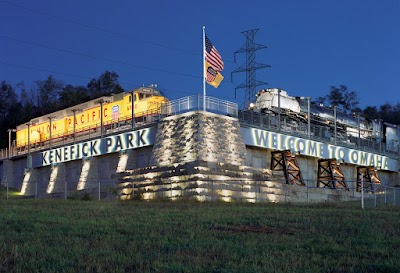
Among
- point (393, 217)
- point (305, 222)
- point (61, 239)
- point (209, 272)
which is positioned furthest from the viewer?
point (393, 217)

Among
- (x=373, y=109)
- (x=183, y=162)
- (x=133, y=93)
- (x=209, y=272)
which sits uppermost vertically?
(x=373, y=109)

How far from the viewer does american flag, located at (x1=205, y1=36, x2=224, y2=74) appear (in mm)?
43156

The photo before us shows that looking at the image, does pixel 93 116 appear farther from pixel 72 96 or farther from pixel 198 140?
pixel 72 96

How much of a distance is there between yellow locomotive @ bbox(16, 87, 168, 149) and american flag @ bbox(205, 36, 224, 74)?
558 cm

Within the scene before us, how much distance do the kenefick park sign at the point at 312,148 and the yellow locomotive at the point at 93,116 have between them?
7.02m

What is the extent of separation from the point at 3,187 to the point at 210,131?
26780 mm

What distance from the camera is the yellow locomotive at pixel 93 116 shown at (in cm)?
5222

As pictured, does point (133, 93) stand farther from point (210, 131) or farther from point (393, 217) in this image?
point (393, 217)

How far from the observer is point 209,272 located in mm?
12008

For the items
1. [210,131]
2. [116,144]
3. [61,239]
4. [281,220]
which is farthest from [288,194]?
[61,239]

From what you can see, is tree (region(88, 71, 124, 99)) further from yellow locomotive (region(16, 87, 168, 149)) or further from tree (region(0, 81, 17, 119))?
yellow locomotive (region(16, 87, 168, 149))

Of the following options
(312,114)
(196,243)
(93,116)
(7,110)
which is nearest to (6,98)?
(7,110)

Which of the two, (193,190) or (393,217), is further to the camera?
(193,190)

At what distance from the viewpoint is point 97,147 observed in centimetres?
5128
